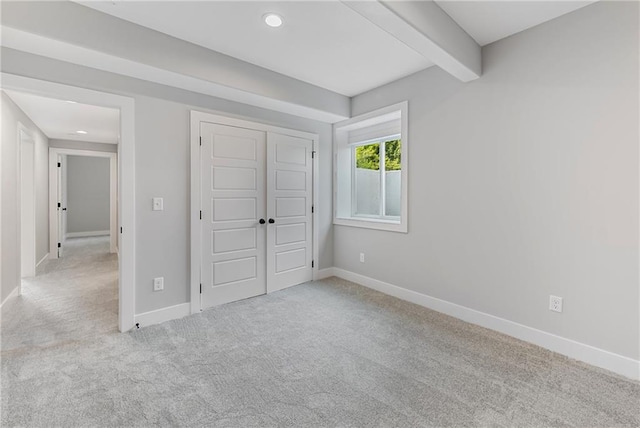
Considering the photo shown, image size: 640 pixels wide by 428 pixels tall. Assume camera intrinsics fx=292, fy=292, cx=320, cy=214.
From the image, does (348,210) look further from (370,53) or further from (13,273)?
(13,273)

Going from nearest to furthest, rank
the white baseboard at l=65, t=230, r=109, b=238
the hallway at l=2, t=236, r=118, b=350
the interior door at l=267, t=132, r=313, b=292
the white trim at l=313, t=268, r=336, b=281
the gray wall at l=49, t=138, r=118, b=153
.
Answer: the hallway at l=2, t=236, r=118, b=350
the interior door at l=267, t=132, r=313, b=292
the white trim at l=313, t=268, r=336, b=281
the gray wall at l=49, t=138, r=118, b=153
the white baseboard at l=65, t=230, r=109, b=238

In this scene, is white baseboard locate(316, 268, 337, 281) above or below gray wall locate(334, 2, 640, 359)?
below

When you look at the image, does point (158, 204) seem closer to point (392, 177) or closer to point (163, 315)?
point (163, 315)

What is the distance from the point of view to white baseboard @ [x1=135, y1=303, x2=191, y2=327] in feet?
8.78

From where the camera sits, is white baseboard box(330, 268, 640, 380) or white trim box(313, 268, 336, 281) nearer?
white baseboard box(330, 268, 640, 380)

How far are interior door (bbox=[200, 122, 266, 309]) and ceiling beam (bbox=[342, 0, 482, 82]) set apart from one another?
1.96 m

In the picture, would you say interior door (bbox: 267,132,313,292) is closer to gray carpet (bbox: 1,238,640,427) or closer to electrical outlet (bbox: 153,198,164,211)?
gray carpet (bbox: 1,238,640,427)

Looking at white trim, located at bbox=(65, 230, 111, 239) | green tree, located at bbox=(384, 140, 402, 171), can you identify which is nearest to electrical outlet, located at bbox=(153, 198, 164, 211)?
green tree, located at bbox=(384, 140, 402, 171)

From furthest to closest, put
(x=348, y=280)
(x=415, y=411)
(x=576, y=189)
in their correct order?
1. (x=348, y=280)
2. (x=576, y=189)
3. (x=415, y=411)

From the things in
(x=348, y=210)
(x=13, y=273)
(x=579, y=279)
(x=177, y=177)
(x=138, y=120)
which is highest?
(x=138, y=120)

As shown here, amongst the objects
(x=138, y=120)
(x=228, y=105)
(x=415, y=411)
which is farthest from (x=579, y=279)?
(x=138, y=120)

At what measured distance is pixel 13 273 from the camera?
335cm

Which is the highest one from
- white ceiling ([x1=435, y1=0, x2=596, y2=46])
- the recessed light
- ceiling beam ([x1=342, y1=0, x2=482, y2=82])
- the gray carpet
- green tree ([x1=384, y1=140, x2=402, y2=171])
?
white ceiling ([x1=435, y1=0, x2=596, y2=46])

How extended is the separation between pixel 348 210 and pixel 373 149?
971 mm
